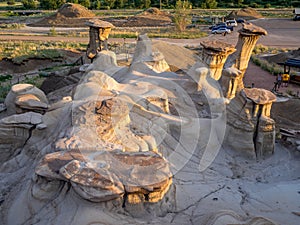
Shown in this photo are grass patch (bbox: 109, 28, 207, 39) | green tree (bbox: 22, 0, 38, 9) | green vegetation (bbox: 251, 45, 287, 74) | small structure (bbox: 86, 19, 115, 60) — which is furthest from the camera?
green tree (bbox: 22, 0, 38, 9)

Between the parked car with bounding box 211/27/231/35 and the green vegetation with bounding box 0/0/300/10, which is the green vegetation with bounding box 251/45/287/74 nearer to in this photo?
the parked car with bounding box 211/27/231/35

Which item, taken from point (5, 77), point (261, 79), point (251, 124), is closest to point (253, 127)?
point (251, 124)

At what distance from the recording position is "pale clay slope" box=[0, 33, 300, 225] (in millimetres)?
6176

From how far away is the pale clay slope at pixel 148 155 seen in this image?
6.18 m

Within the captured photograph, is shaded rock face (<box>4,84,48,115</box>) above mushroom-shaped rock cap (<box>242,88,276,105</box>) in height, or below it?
below

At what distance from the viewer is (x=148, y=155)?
684cm

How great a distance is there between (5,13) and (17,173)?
53877mm

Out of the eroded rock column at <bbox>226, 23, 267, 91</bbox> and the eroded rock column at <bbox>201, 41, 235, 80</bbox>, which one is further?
the eroded rock column at <bbox>226, 23, 267, 91</bbox>

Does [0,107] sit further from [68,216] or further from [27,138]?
[68,216]

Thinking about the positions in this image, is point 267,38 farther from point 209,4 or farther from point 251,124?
point 251,124

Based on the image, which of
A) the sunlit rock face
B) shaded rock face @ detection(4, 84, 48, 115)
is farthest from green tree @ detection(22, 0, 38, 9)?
the sunlit rock face

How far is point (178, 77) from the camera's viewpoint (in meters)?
12.4

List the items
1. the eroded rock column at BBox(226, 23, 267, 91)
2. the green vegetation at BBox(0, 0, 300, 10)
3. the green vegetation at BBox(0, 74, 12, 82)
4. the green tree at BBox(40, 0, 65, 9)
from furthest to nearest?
1. the green vegetation at BBox(0, 0, 300, 10)
2. the green tree at BBox(40, 0, 65, 9)
3. the green vegetation at BBox(0, 74, 12, 82)
4. the eroded rock column at BBox(226, 23, 267, 91)

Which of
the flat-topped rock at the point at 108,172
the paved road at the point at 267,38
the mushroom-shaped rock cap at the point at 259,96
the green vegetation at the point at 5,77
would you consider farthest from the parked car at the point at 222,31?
the flat-topped rock at the point at 108,172
